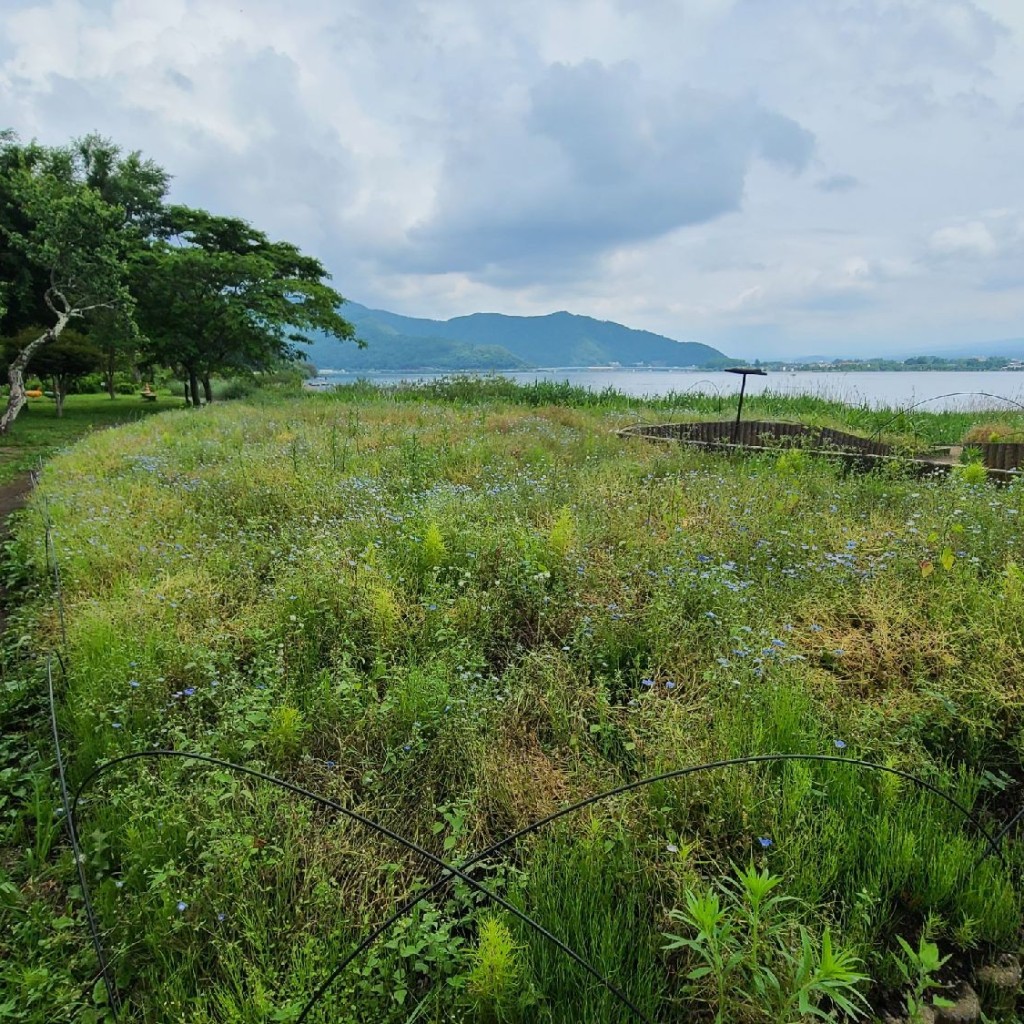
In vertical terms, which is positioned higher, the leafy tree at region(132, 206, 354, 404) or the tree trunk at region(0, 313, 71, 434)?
the leafy tree at region(132, 206, 354, 404)

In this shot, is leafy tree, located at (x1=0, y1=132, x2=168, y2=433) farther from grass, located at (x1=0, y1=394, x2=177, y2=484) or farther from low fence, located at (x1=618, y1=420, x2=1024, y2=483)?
low fence, located at (x1=618, y1=420, x2=1024, y2=483)

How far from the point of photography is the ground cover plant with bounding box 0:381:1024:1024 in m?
1.68

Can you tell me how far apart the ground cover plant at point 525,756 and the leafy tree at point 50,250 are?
14.6 metres

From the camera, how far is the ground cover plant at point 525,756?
1.68 metres

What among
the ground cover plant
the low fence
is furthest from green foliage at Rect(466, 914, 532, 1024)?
the low fence

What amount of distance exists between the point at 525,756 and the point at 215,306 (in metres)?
22.3

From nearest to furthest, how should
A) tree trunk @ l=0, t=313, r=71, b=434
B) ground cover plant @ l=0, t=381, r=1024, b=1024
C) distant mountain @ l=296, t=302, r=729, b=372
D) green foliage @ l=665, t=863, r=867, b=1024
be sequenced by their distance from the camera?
green foliage @ l=665, t=863, r=867, b=1024 → ground cover plant @ l=0, t=381, r=1024, b=1024 → tree trunk @ l=0, t=313, r=71, b=434 → distant mountain @ l=296, t=302, r=729, b=372

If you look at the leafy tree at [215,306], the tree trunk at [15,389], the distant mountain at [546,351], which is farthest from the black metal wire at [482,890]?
the distant mountain at [546,351]

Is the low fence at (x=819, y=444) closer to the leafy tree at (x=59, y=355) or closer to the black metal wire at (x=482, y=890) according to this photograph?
the black metal wire at (x=482, y=890)

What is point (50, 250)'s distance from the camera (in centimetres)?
1482

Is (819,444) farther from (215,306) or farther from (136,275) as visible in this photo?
(136,275)

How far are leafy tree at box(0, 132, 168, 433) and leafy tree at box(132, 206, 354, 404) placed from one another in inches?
49.5

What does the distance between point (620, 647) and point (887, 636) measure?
136cm

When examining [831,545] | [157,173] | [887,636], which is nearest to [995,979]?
[887,636]
